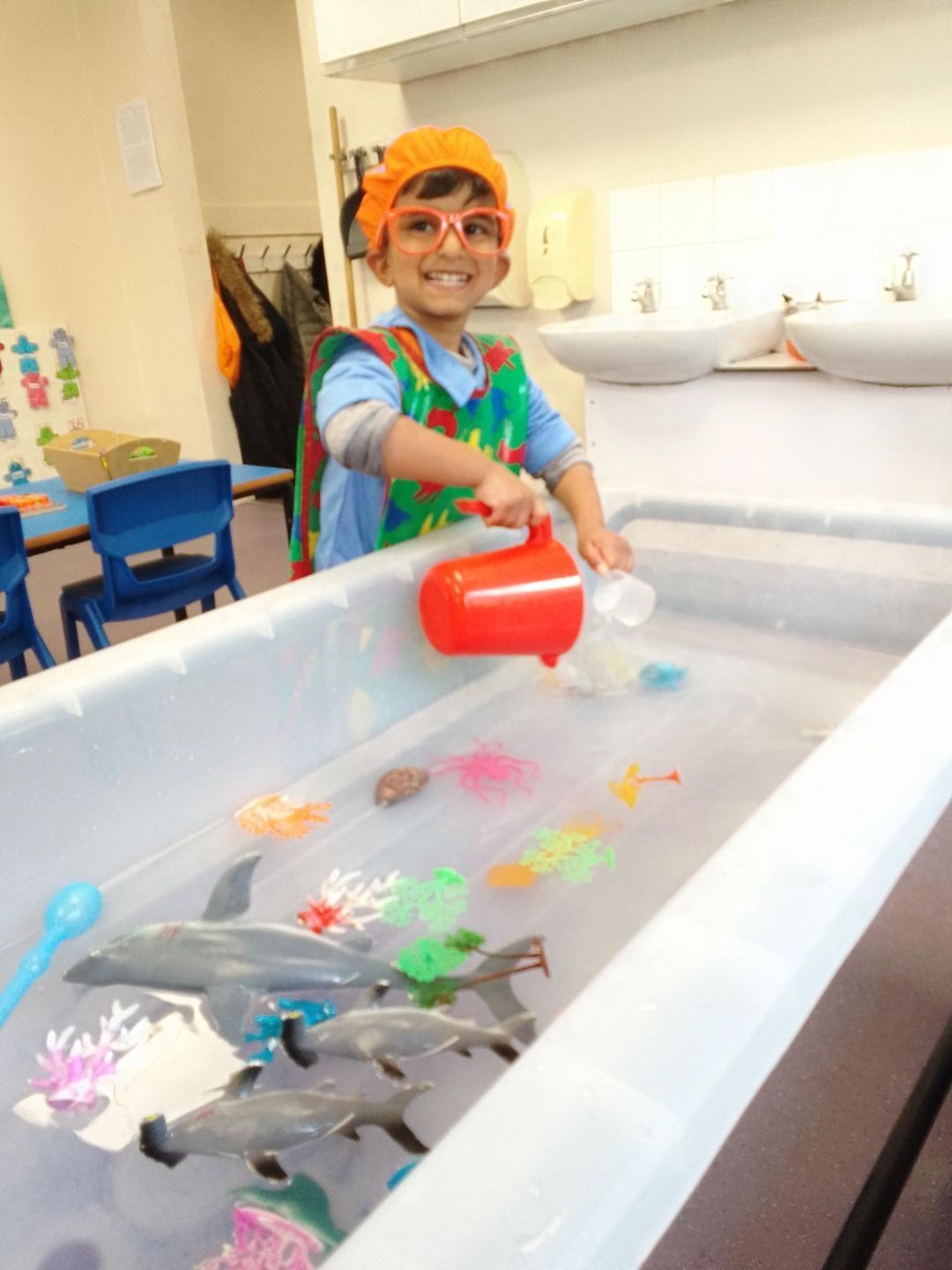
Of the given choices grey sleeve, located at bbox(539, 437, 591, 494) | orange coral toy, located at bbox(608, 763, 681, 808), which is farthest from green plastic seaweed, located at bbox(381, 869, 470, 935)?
grey sleeve, located at bbox(539, 437, 591, 494)

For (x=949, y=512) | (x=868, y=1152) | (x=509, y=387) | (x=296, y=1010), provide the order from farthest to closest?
(x=509, y=387), (x=949, y=512), (x=868, y=1152), (x=296, y=1010)

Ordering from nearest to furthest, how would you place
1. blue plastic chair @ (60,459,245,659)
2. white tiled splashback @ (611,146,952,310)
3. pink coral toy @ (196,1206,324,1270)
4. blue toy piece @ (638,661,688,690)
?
pink coral toy @ (196,1206,324,1270), blue toy piece @ (638,661,688,690), blue plastic chair @ (60,459,245,659), white tiled splashback @ (611,146,952,310)

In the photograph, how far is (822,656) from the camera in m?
1.43

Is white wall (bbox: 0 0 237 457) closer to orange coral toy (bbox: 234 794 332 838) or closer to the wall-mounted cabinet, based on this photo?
the wall-mounted cabinet

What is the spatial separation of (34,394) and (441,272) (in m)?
3.60

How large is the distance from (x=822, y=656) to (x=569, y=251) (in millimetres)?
1458

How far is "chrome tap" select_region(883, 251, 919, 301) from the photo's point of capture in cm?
198

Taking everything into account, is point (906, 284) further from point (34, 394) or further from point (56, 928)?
point (34, 394)

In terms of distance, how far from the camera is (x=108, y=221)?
13.5 ft

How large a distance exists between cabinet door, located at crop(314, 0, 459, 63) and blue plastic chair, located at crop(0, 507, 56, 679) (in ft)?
4.92

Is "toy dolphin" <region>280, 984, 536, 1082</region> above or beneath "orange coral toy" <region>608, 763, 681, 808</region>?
beneath

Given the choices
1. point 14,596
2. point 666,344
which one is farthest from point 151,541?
point 666,344

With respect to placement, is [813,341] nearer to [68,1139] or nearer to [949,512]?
[949,512]

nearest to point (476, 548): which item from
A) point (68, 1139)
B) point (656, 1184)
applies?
point (68, 1139)
